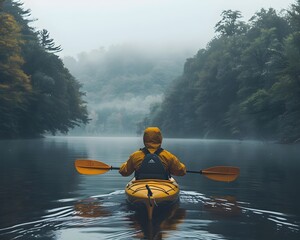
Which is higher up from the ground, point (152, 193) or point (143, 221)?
point (152, 193)

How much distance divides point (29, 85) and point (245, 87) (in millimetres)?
29981

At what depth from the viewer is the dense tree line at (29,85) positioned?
48844mm

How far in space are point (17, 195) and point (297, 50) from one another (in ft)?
126

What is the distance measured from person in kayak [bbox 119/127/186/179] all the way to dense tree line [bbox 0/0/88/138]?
3852 centimetres

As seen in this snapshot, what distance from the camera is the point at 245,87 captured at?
64875 millimetres

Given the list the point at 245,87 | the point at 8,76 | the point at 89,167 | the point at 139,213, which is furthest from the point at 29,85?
the point at 139,213

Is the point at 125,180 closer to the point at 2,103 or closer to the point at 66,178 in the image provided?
the point at 66,178

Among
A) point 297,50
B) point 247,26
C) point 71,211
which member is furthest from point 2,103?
point 247,26

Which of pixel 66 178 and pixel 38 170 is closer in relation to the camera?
pixel 66 178

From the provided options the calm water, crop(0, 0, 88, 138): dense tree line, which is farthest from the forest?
the calm water

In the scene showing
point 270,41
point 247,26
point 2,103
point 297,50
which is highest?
point 247,26

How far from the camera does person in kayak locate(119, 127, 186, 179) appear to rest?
10.3 metres

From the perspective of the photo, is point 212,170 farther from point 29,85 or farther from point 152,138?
point 29,85

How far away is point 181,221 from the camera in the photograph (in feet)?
28.7
